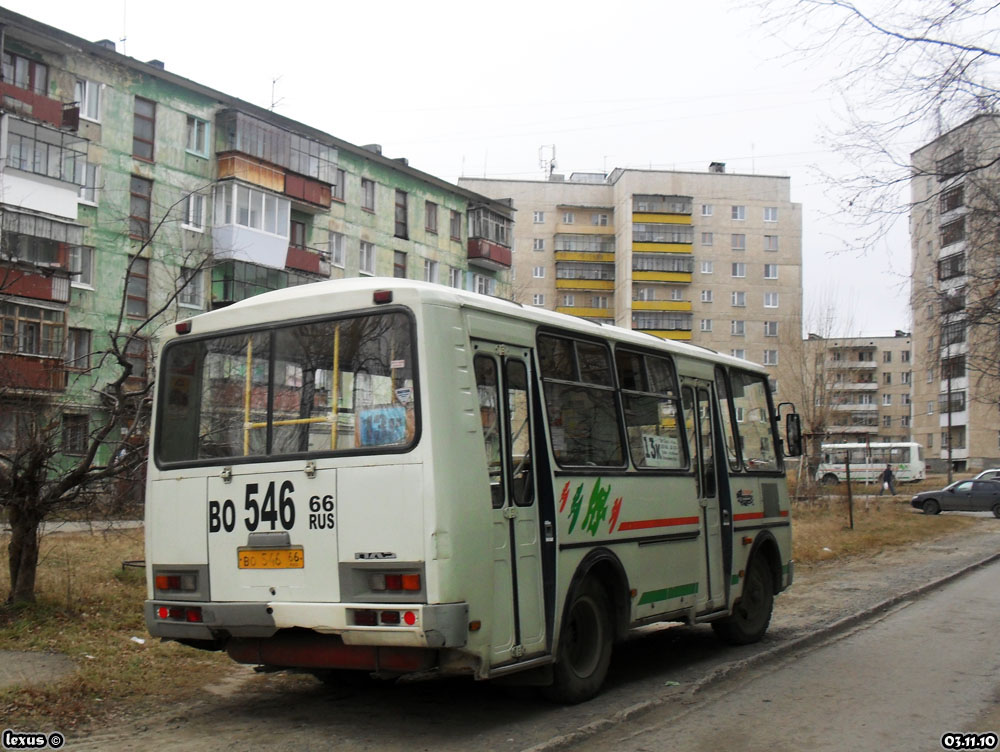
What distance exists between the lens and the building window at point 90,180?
115 ft

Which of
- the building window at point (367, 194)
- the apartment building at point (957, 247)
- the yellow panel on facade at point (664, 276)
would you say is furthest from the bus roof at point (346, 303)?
the yellow panel on facade at point (664, 276)

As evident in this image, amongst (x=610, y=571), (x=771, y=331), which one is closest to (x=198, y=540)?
(x=610, y=571)

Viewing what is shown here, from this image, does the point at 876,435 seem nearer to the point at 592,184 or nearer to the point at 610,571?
the point at 592,184

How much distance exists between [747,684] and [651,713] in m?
1.53

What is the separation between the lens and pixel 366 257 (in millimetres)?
48250

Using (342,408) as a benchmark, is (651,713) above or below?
below

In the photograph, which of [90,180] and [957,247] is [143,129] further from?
[957,247]

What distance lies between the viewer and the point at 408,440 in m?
6.71

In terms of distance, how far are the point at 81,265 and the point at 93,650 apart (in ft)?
91.8

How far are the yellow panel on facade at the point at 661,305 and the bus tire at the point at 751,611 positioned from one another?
245 ft

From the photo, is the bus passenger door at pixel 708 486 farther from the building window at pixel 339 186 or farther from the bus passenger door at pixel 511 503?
the building window at pixel 339 186

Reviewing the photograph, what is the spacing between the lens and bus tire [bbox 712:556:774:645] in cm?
1106

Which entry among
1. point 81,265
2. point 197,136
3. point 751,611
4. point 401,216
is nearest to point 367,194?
point 401,216
